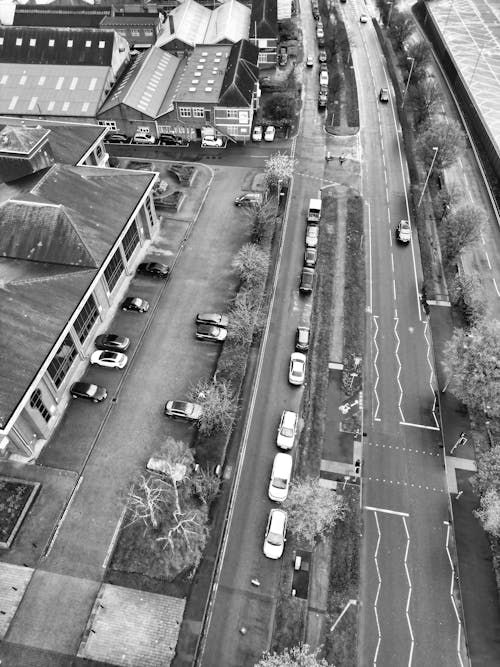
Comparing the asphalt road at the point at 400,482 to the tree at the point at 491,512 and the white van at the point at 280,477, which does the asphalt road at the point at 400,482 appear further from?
the white van at the point at 280,477

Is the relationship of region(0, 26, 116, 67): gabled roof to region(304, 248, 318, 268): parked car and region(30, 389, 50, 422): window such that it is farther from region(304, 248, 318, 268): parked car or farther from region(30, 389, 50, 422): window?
region(30, 389, 50, 422): window

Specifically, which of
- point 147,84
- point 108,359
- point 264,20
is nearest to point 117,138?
point 147,84

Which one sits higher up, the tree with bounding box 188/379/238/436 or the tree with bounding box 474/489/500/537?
the tree with bounding box 188/379/238/436

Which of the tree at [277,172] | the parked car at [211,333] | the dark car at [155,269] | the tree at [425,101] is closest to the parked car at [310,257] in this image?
the tree at [277,172]

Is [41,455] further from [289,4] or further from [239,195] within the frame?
[289,4]

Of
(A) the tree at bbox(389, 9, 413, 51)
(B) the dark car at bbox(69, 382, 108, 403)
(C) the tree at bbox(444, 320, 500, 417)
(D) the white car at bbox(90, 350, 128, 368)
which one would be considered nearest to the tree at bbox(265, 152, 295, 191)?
(D) the white car at bbox(90, 350, 128, 368)

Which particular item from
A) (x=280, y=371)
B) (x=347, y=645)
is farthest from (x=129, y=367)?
(x=347, y=645)
